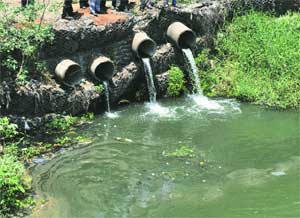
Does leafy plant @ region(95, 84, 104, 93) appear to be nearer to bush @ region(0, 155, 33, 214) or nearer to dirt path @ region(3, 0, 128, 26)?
dirt path @ region(3, 0, 128, 26)

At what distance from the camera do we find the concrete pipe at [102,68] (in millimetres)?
13445

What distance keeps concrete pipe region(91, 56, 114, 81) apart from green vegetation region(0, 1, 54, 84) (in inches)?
50.6

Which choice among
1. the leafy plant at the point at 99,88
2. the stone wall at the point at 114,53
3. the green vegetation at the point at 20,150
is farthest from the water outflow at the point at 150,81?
the green vegetation at the point at 20,150

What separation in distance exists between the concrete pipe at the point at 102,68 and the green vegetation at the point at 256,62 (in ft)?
8.82

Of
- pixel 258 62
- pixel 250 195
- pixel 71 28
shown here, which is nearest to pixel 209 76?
pixel 258 62

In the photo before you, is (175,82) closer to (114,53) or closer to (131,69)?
(131,69)

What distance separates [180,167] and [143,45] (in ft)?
15.9

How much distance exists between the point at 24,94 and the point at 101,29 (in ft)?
8.72

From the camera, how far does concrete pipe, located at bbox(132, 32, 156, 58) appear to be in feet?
46.2

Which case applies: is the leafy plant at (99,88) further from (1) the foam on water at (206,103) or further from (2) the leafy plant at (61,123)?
(1) the foam on water at (206,103)

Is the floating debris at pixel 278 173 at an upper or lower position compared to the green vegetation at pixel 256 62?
lower

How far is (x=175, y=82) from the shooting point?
14.7 metres

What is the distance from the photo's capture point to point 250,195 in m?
9.11

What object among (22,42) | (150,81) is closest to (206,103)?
(150,81)
